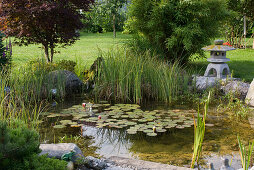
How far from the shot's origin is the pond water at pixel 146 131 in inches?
147

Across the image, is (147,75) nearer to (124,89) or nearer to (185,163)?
(124,89)

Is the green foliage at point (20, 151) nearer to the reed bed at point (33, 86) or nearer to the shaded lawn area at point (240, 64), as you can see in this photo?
the reed bed at point (33, 86)

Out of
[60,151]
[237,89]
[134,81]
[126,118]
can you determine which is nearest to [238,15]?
[237,89]

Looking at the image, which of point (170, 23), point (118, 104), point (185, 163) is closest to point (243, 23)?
point (170, 23)

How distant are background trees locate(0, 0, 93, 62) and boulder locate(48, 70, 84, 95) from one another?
116cm

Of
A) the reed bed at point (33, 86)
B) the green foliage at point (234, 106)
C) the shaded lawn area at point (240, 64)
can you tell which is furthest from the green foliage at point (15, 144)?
the shaded lawn area at point (240, 64)

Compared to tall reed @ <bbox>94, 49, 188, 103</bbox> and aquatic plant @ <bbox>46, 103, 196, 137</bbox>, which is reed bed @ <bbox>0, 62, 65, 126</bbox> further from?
tall reed @ <bbox>94, 49, 188, 103</bbox>

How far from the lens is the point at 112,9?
687 inches

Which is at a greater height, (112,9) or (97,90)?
(112,9)

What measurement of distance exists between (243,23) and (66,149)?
1380 cm

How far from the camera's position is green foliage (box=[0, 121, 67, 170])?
6.95ft

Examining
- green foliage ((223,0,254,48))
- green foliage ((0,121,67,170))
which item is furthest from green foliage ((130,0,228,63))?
green foliage ((0,121,67,170))

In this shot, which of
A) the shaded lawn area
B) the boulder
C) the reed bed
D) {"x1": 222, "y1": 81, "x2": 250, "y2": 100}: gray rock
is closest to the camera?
the reed bed

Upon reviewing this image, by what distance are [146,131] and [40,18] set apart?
3.89m
